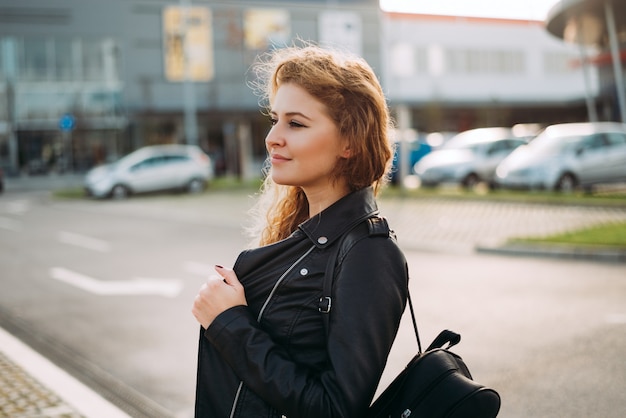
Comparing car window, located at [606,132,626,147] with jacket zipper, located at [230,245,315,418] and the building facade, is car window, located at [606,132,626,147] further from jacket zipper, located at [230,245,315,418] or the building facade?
the building facade

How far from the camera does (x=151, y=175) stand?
2867 cm

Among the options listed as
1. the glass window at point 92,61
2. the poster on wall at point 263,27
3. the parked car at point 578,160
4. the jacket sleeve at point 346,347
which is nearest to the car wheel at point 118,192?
the parked car at point 578,160

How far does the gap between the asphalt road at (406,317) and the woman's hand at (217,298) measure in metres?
2.97

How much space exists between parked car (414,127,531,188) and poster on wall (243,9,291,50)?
107 feet

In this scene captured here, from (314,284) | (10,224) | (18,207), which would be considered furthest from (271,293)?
(18,207)

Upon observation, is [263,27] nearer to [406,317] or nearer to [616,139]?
[616,139]

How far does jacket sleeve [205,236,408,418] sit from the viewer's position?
182 centimetres

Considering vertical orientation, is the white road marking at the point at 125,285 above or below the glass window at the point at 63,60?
below

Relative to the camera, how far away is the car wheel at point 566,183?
813 inches

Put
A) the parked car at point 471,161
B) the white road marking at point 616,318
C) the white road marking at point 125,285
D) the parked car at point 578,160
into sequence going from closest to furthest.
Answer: the white road marking at point 616,318
the white road marking at point 125,285
the parked car at point 578,160
the parked car at point 471,161

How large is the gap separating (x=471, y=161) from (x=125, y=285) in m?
16.7

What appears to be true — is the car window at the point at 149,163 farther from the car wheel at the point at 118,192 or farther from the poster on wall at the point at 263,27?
the poster on wall at the point at 263,27

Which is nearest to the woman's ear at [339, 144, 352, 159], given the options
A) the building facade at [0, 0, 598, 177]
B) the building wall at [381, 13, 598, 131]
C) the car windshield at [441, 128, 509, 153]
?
the car windshield at [441, 128, 509, 153]

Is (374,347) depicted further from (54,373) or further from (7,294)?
(7,294)
